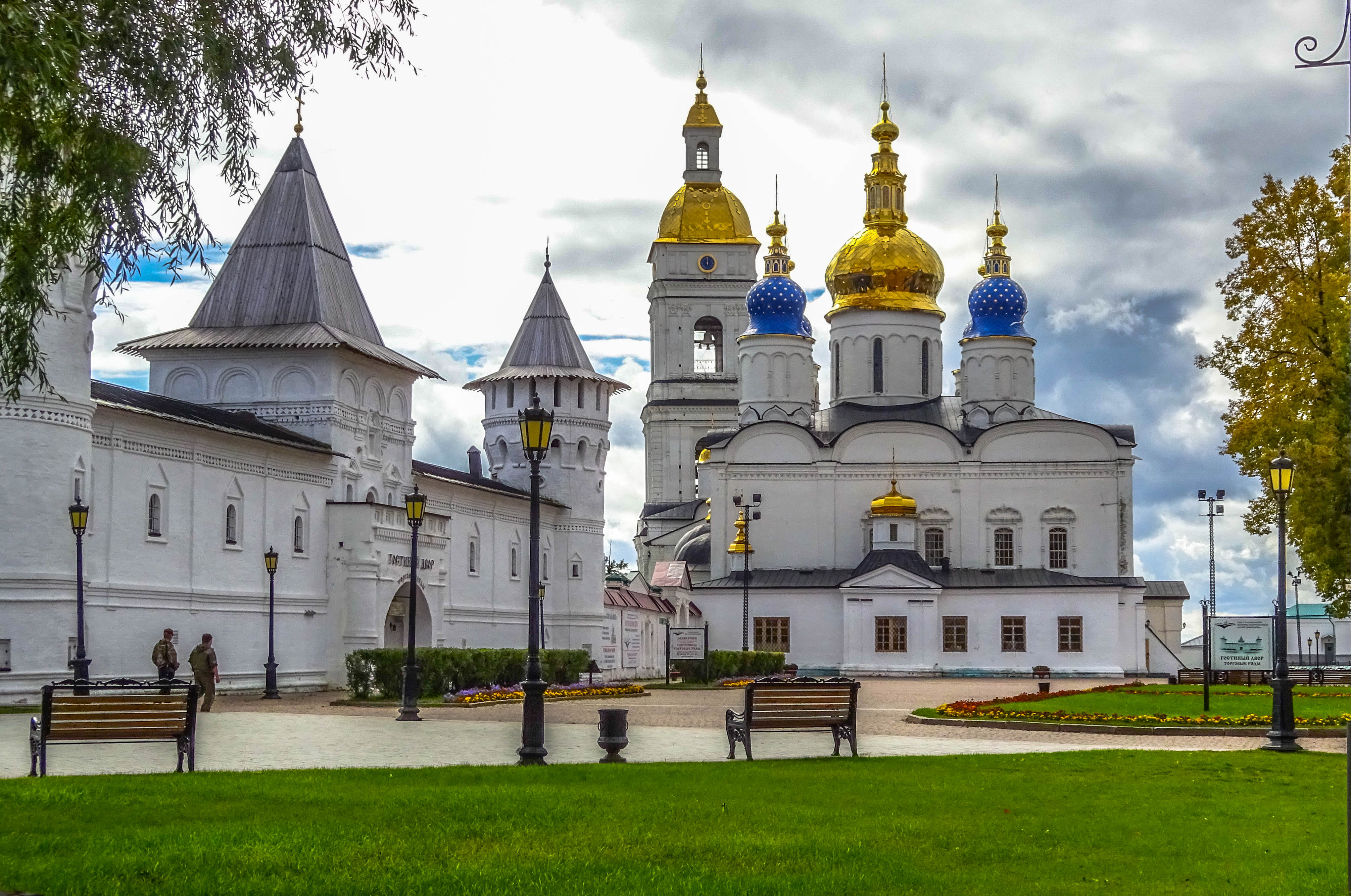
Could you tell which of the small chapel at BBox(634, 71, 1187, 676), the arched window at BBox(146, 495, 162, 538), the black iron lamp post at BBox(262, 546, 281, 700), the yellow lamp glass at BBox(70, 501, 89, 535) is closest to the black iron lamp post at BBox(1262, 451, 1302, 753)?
the yellow lamp glass at BBox(70, 501, 89, 535)

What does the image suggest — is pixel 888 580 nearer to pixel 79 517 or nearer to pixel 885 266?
pixel 885 266

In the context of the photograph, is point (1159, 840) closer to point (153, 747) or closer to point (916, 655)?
point (153, 747)

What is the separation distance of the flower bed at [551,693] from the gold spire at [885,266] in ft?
103

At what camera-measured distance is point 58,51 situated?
27.9ft

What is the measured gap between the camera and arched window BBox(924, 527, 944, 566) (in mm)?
57625

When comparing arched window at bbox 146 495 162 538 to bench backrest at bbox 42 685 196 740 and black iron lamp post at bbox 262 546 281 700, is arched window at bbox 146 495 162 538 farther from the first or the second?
bench backrest at bbox 42 685 196 740

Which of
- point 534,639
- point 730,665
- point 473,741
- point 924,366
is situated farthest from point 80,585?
point 924,366

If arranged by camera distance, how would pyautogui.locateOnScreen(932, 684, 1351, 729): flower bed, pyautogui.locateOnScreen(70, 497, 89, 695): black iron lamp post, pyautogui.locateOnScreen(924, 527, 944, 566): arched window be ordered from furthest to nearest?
pyautogui.locateOnScreen(924, 527, 944, 566): arched window
pyautogui.locateOnScreen(70, 497, 89, 695): black iron lamp post
pyautogui.locateOnScreen(932, 684, 1351, 729): flower bed

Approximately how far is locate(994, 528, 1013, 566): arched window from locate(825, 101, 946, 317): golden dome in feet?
32.6

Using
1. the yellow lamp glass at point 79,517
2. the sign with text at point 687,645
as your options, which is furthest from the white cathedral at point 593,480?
the sign with text at point 687,645

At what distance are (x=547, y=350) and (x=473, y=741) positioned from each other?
32135 millimetres

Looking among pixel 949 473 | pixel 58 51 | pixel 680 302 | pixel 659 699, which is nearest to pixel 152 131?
pixel 58 51

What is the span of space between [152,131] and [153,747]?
727cm

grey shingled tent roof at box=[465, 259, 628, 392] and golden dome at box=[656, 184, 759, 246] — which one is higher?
golden dome at box=[656, 184, 759, 246]
